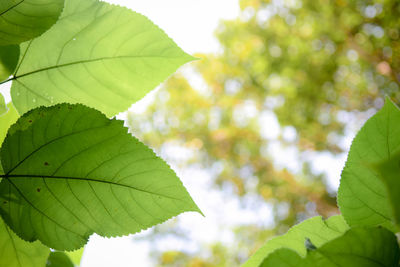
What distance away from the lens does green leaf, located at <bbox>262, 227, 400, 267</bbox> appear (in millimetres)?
211

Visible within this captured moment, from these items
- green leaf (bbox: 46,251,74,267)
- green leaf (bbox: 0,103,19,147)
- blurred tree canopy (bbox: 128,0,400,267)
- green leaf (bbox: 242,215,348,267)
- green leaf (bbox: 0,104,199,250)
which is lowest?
green leaf (bbox: 46,251,74,267)

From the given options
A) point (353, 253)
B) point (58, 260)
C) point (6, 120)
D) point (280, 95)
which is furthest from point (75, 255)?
point (280, 95)

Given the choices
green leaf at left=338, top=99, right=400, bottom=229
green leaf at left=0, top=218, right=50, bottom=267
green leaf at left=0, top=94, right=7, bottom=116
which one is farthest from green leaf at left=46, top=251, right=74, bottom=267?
green leaf at left=338, top=99, right=400, bottom=229

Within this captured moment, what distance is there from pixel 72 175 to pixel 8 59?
13cm

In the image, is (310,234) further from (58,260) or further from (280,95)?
(280,95)

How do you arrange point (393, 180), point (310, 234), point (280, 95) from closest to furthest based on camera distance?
point (393, 180), point (310, 234), point (280, 95)

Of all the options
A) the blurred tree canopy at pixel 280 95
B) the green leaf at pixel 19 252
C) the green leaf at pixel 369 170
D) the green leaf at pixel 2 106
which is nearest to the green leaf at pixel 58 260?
the green leaf at pixel 19 252

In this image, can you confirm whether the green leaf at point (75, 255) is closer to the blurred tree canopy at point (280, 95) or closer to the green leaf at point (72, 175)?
the green leaf at point (72, 175)

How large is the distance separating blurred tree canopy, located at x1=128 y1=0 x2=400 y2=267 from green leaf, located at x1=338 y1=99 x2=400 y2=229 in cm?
471

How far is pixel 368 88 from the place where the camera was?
5082mm

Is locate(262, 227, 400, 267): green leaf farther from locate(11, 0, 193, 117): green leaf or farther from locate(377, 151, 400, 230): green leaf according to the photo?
locate(11, 0, 193, 117): green leaf

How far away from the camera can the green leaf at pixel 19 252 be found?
330mm

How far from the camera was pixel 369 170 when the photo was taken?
264 mm

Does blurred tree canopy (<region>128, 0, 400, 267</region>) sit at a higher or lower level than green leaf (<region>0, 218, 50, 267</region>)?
higher
